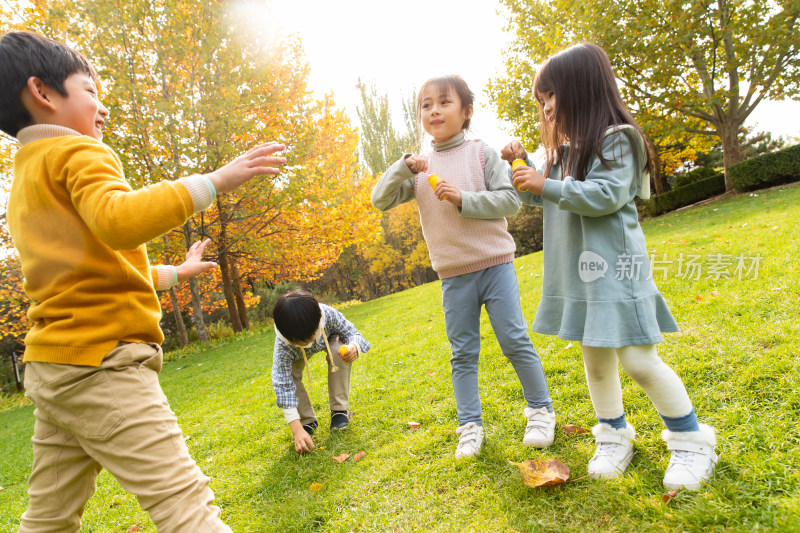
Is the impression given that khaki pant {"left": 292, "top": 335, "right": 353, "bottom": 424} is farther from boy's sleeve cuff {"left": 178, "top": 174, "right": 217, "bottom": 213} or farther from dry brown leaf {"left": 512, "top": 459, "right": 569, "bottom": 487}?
boy's sleeve cuff {"left": 178, "top": 174, "right": 217, "bottom": 213}

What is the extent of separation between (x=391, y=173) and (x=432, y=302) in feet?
23.0

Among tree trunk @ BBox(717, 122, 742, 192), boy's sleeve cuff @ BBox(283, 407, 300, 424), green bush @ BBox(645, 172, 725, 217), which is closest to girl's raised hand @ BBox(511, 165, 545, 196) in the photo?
boy's sleeve cuff @ BBox(283, 407, 300, 424)

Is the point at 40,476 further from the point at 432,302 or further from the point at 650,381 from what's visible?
the point at 432,302

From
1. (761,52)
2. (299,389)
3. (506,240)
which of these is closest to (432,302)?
(299,389)

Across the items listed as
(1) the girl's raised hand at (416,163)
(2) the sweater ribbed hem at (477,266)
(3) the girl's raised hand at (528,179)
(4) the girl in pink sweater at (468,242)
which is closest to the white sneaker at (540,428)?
(4) the girl in pink sweater at (468,242)

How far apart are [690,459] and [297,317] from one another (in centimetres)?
200

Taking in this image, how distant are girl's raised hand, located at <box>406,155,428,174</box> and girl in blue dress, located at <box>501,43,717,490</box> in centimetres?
60

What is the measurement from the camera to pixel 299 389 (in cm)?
311

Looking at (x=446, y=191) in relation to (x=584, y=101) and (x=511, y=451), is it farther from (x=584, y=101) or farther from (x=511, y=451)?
(x=511, y=451)

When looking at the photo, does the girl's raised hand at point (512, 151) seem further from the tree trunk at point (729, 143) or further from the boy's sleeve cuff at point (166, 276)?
the tree trunk at point (729, 143)

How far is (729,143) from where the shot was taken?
47.0 feet

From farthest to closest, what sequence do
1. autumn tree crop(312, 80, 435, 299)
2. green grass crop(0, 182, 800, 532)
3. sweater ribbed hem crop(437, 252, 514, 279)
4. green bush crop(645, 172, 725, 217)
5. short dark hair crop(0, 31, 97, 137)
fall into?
autumn tree crop(312, 80, 435, 299) < green bush crop(645, 172, 725, 217) < sweater ribbed hem crop(437, 252, 514, 279) < green grass crop(0, 182, 800, 532) < short dark hair crop(0, 31, 97, 137)

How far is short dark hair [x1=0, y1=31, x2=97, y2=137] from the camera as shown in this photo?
139 centimetres

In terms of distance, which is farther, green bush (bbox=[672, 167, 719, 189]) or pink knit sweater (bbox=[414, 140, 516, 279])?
green bush (bbox=[672, 167, 719, 189])
